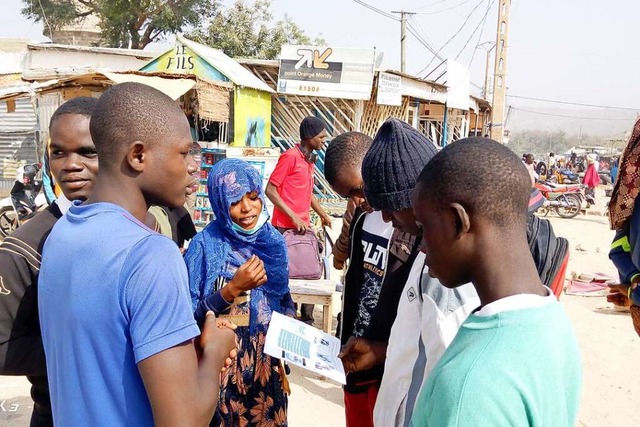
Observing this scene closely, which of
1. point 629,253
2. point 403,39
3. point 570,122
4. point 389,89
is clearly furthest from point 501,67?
point 570,122

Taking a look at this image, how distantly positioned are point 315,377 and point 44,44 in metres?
11.1

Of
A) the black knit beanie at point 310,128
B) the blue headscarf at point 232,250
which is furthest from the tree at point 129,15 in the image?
the blue headscarf at point 232,250

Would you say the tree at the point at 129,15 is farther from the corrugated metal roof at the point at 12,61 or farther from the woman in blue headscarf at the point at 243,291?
the woman in blue headscarf at the point at 243,291

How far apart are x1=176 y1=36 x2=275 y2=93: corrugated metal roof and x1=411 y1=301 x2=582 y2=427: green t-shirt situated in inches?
361

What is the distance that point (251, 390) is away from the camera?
248cm

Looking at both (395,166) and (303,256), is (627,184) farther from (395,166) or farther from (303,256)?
(303,256)

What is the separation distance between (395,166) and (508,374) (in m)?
0.96

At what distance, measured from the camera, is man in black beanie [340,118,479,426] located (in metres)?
1.45

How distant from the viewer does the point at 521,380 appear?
957 millimetres

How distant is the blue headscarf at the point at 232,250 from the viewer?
96.0 inches

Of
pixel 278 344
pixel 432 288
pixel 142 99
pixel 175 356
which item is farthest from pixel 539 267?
pixel 142 99

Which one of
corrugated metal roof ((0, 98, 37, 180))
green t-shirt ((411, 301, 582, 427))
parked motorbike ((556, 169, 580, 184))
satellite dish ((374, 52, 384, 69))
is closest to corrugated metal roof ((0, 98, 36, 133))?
corrugated metal roof ((0, 98, 37, 180))

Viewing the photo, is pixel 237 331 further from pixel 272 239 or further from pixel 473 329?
pixel 473 329

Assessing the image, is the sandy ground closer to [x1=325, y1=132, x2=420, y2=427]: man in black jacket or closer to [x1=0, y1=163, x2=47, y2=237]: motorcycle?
[x1=325, y1=132, x2=420, y2=427]: man in black jacket
